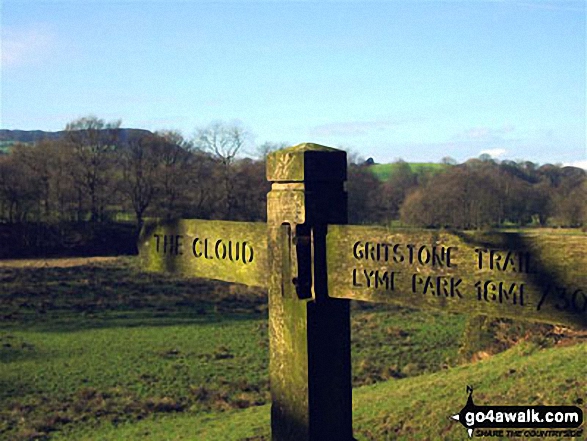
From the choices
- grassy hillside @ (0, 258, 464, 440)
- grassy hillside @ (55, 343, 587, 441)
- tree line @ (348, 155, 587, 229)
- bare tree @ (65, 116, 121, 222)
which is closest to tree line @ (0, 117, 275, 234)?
bare tree @ (65, 116, 121, 222)

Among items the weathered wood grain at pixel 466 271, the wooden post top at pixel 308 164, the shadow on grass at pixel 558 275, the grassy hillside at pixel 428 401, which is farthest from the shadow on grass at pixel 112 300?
the shadow on grass at pixel 558 275

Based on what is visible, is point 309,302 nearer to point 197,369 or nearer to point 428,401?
point 428,401

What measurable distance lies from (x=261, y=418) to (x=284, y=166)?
8.40 m

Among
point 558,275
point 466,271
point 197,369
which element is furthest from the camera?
point 197,369

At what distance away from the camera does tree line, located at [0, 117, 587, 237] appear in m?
51.3

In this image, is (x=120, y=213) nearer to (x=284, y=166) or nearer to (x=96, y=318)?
(x=96, y=318)

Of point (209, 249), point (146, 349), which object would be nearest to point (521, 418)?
point (209, 249)

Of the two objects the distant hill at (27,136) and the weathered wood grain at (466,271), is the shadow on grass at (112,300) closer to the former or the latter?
the weathered wood grain at (466,271)

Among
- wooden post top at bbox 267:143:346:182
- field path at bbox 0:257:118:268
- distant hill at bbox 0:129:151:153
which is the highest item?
distant hill at bbox 0:129:151:153

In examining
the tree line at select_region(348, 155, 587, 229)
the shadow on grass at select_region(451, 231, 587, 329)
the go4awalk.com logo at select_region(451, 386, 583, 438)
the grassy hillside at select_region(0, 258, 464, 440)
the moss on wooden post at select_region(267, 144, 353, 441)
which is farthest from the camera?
the tree line at select_region(348, 155, 587, 229)

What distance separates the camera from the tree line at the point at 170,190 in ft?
168

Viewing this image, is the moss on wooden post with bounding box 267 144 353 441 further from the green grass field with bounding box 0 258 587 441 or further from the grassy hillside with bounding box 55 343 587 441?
the green grass field with bounding box 0 258 587 441

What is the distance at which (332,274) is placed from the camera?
3.22m

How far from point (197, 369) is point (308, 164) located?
47.2 feet
